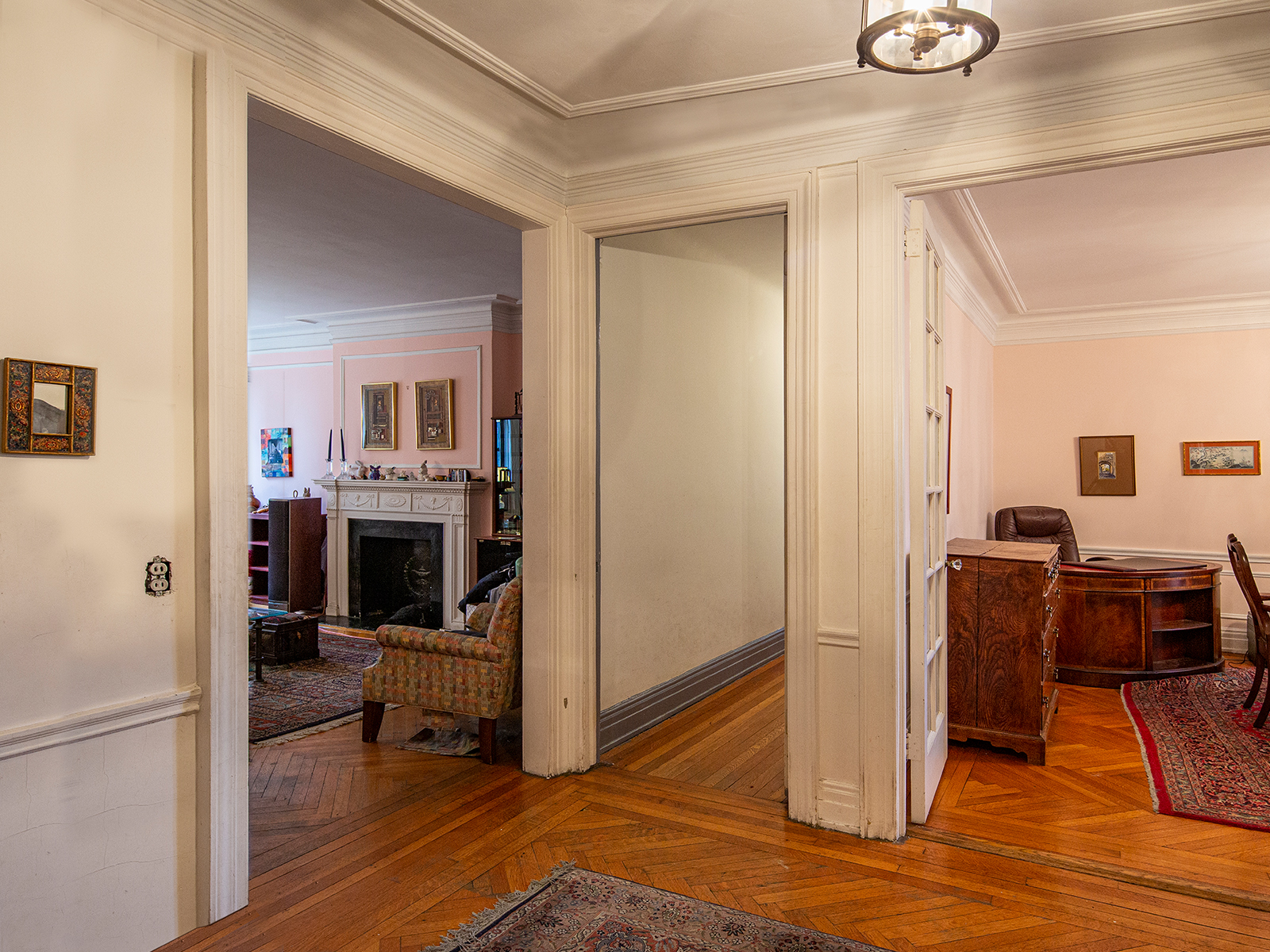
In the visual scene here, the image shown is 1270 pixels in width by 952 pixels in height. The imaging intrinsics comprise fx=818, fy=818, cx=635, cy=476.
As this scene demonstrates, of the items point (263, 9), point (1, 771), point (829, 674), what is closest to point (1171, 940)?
point (829, 674)

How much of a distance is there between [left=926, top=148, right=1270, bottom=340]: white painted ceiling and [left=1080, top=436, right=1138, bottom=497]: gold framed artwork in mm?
1166

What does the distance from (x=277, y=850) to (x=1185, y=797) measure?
3846mm

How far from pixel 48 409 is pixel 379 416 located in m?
6.33

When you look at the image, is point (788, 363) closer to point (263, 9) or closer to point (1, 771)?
point (263, 9)

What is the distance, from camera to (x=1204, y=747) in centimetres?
436

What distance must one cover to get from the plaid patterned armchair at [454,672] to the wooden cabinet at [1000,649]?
7.47 ft

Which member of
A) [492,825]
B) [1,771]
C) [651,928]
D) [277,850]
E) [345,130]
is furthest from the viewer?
[492,825]

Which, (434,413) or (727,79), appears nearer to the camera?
(727,79)

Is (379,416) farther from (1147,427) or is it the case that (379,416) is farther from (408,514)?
(1147,427)

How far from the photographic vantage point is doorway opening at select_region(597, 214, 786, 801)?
433cm

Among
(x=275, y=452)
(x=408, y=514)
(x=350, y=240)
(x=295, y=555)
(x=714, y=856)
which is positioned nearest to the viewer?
(x=714, y=856)

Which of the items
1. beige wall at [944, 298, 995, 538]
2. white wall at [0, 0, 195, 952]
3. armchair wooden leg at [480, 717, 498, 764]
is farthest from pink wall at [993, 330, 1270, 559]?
white wall at [0, 0, 195, 952]

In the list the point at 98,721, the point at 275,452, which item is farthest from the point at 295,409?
the point at 98,721

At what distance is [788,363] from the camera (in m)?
3.41
